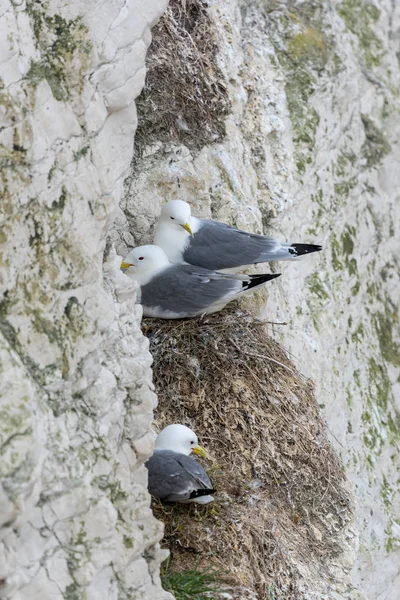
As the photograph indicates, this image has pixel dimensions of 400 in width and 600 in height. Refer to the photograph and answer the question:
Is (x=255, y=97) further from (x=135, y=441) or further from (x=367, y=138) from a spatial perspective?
(x=135, y=441)

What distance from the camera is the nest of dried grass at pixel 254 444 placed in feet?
15.8

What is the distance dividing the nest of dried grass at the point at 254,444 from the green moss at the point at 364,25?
3.54 meters

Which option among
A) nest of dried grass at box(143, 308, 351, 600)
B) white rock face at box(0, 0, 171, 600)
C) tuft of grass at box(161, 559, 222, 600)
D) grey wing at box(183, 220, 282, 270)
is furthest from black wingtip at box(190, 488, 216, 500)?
grey wing at box(183, 220, 282, 270)

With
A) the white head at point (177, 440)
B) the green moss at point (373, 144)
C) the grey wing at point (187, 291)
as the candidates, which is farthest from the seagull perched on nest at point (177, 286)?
the green moss at point (373, 144)

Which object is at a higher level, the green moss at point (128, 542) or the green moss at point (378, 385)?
the green moss at point (128, 542)

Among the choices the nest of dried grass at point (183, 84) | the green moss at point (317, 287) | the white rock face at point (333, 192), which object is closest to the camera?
the nest of dried grass at point (183, 84)

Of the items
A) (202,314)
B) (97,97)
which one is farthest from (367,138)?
(97,97)

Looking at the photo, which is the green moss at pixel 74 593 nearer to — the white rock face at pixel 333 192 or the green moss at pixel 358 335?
the white rock face at pixel 333 192

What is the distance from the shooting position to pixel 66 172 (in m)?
3.38

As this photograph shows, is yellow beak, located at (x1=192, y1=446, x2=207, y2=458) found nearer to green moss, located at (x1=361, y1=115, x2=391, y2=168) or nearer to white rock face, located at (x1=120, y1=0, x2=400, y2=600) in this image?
white rock face, located at (x1=120, y1=0, x2=400, y2=600)

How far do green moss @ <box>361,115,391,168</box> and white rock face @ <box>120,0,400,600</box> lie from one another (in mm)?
13

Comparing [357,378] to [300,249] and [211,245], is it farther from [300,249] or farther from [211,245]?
[211,245]

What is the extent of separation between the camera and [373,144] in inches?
334

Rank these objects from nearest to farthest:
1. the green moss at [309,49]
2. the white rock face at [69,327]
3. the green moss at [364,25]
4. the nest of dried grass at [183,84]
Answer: the white rock face at [69,327]
the nest of dried grass at [183,84]
the green moss at [309,49]
the green moss at [364,25]
